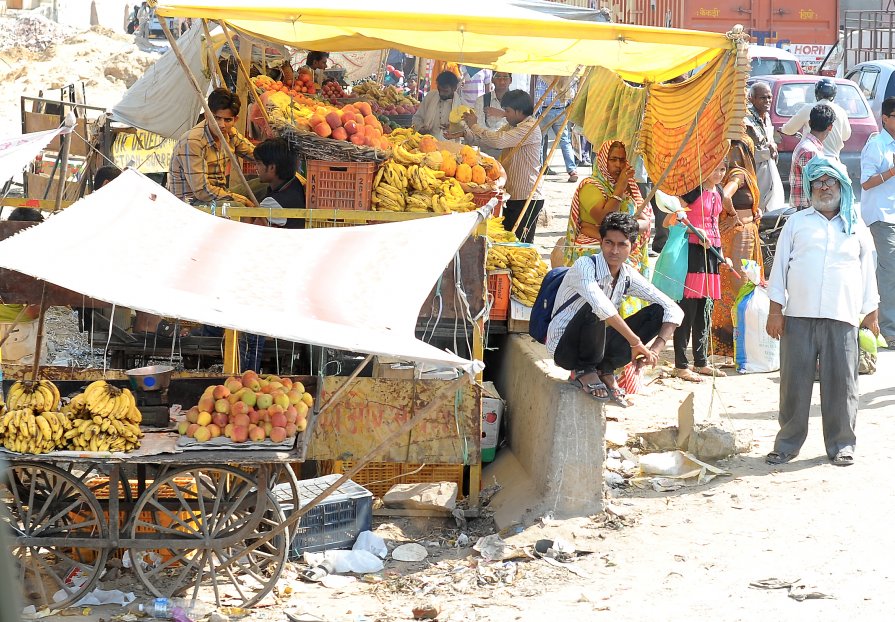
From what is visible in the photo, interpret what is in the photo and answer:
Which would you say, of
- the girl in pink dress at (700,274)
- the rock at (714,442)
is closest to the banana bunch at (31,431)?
the rock at (714,442)

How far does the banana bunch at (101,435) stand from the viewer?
4.92 meters

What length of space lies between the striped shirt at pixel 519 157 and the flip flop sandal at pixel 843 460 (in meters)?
4.16

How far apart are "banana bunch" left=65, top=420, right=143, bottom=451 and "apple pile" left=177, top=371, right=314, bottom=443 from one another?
28 centimetres

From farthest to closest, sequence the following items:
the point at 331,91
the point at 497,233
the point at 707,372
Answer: the point at 331,91 → the point at 707,372 → the point at 497,233

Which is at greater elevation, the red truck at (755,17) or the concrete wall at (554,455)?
the red truck at (755,17)

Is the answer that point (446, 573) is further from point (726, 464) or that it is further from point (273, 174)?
point (273, 174)

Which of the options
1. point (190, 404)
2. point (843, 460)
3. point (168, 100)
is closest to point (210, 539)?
point (190, 404)

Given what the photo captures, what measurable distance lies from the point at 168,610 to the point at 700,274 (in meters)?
5.02

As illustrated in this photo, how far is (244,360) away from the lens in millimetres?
7148

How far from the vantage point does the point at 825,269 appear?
6297mm

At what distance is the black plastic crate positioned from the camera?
6.00 metres

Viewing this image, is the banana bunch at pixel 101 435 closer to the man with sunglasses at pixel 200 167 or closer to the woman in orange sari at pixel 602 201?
the man with sunglasses at pixel 200 167

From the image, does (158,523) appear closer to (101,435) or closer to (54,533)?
(54,533)

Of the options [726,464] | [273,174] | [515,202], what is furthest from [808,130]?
[273,174]
